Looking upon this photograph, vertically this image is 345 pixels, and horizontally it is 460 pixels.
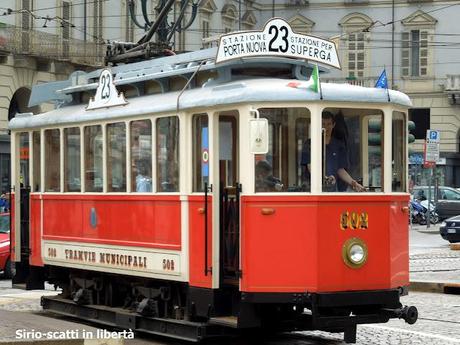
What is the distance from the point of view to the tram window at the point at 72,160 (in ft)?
41.7

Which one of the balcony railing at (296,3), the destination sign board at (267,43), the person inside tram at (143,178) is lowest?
the person inside tram at (143,178)

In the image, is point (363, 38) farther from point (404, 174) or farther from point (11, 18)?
point (404, 174)

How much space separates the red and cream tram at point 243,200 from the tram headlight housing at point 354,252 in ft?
0.04

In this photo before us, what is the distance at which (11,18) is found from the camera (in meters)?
36.0

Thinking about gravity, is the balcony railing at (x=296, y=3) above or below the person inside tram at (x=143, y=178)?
above

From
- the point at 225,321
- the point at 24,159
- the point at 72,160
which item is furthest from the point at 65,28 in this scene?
the point at 225,321

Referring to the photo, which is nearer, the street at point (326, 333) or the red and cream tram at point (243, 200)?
the red and cream tram at point (243, 200)

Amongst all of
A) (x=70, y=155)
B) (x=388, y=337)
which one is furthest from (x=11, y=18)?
(x=388, y=337)

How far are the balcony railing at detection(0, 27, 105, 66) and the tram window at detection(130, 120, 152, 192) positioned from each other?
24.7 metres

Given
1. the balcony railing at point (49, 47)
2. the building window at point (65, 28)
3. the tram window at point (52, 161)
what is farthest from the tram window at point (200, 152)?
the building window at point (65, 28)

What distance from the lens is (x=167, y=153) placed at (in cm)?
1105

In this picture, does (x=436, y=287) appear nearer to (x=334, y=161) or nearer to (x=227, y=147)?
(x=334, y=161)

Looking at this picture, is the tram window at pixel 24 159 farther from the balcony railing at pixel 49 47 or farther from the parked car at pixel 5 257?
the balcony railing at pixel 49 47

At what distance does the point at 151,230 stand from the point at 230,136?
154cm
